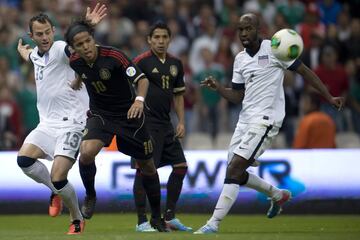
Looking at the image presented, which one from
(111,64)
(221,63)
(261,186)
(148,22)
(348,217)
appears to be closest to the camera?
(111,64)

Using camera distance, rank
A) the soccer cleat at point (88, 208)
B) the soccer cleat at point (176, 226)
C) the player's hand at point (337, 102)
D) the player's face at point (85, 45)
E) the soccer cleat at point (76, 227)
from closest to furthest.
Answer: the player's face at point (85, 45)
the player's hand at point (337, 102)
the soccer cleat at point (76, 227)
the soccer cleat at point (88, 208)
the soccer cleat at point (176, 226)

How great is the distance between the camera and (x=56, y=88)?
13820mm

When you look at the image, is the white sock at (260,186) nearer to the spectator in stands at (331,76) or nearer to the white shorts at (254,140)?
the white shorts at (254,140)

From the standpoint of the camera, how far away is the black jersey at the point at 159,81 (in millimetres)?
14695

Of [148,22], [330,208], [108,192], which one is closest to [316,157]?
[330,208]

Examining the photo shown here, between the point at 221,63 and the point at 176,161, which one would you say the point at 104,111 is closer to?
the point at 176,161

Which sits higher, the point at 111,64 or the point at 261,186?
the point at 111,64

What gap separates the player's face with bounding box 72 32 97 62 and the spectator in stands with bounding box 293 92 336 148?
6.67 m

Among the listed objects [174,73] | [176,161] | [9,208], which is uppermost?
[174,73]

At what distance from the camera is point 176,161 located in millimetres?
14828

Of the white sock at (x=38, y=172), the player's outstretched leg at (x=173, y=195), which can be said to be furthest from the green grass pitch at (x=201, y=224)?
the white sock at (x=38, y=172)

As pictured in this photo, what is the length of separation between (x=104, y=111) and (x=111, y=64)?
65cm

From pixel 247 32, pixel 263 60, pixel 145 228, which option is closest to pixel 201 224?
pixel 145 228

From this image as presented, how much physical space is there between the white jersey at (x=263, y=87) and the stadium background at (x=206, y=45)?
23.0 ft
